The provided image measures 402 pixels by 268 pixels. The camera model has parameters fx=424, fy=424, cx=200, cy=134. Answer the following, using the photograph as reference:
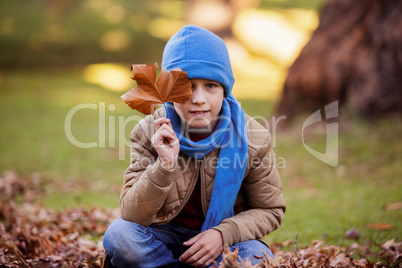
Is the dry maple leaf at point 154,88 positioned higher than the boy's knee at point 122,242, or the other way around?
the dry maple leaf at point 154,88

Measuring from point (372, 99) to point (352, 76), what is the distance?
0.63m

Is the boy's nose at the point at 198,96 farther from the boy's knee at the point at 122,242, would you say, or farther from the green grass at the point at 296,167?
the green grass at the point at 296,167

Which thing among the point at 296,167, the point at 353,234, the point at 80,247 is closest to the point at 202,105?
the point at 80,247

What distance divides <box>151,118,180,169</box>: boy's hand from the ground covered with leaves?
57cm

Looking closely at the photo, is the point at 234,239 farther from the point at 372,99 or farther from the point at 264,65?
the point at 264,65

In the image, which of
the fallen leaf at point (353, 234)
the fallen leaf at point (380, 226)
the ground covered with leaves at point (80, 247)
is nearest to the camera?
the ground covered with leaves at point (80, 247)

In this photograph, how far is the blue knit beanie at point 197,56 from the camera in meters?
2.43

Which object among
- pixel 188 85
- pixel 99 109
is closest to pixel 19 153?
pixel 99 109

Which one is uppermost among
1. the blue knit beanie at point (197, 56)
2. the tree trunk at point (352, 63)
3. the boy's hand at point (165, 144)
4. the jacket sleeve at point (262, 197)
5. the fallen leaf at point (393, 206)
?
the tree trunk at point (352, 63)

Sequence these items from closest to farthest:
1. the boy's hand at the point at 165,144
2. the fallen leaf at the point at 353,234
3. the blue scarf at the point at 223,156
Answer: the boy's hand at the point at 165,144 < the blue scarf at the point at 223,156 < the fallen leaf at the point at 353,234

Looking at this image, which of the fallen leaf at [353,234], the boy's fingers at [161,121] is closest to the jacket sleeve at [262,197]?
the boy's fingers at [161,121]

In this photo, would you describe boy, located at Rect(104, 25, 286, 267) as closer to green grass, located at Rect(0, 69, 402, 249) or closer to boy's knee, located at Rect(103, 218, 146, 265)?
boy's knee, located at Rect(103, 218, 146, 265)

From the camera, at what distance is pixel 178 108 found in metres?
2.52

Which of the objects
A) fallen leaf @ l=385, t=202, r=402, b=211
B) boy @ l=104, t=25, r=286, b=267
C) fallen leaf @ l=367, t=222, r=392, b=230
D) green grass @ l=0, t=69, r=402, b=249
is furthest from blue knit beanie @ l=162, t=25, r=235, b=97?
fallen leaf @ l=385, t=202, r=402, b=211
